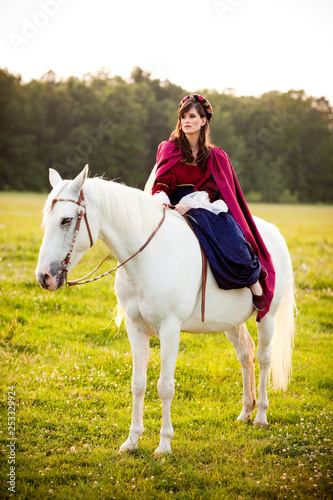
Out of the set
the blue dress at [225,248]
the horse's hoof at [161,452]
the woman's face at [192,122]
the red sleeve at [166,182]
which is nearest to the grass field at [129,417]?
the horse's hoof at [161,452]

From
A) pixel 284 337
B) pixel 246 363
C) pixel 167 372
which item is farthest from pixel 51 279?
pixel 284 337

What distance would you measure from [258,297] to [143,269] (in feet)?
4.65

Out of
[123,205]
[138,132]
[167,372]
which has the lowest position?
[167,372]

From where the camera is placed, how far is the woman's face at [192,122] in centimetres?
456

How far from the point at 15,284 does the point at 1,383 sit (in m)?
3.60

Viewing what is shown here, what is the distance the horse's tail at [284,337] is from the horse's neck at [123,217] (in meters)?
2.16

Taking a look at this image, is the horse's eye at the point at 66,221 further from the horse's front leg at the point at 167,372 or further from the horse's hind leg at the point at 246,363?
the horse's hind leg at the point at 246,363

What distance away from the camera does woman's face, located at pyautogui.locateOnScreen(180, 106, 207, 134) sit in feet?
15.0

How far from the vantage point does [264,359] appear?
17.1 ft

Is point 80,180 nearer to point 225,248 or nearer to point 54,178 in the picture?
point 54,178

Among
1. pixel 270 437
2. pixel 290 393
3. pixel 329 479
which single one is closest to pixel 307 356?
pixel 290 393

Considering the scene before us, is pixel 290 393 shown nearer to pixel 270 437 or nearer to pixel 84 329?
pixel 270 437

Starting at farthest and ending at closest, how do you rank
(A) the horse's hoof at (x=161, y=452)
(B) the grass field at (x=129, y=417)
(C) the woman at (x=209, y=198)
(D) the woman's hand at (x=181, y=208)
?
(D) the woman's hand at (x=181, y=208), (C) the woman at (x=209, y=198), (A) the horse's hoof at (x=161, y=452), (B) the grass field at (x=129, y=417)

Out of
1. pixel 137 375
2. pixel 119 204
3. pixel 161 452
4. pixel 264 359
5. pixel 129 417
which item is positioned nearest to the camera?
A: pixel 119 204
